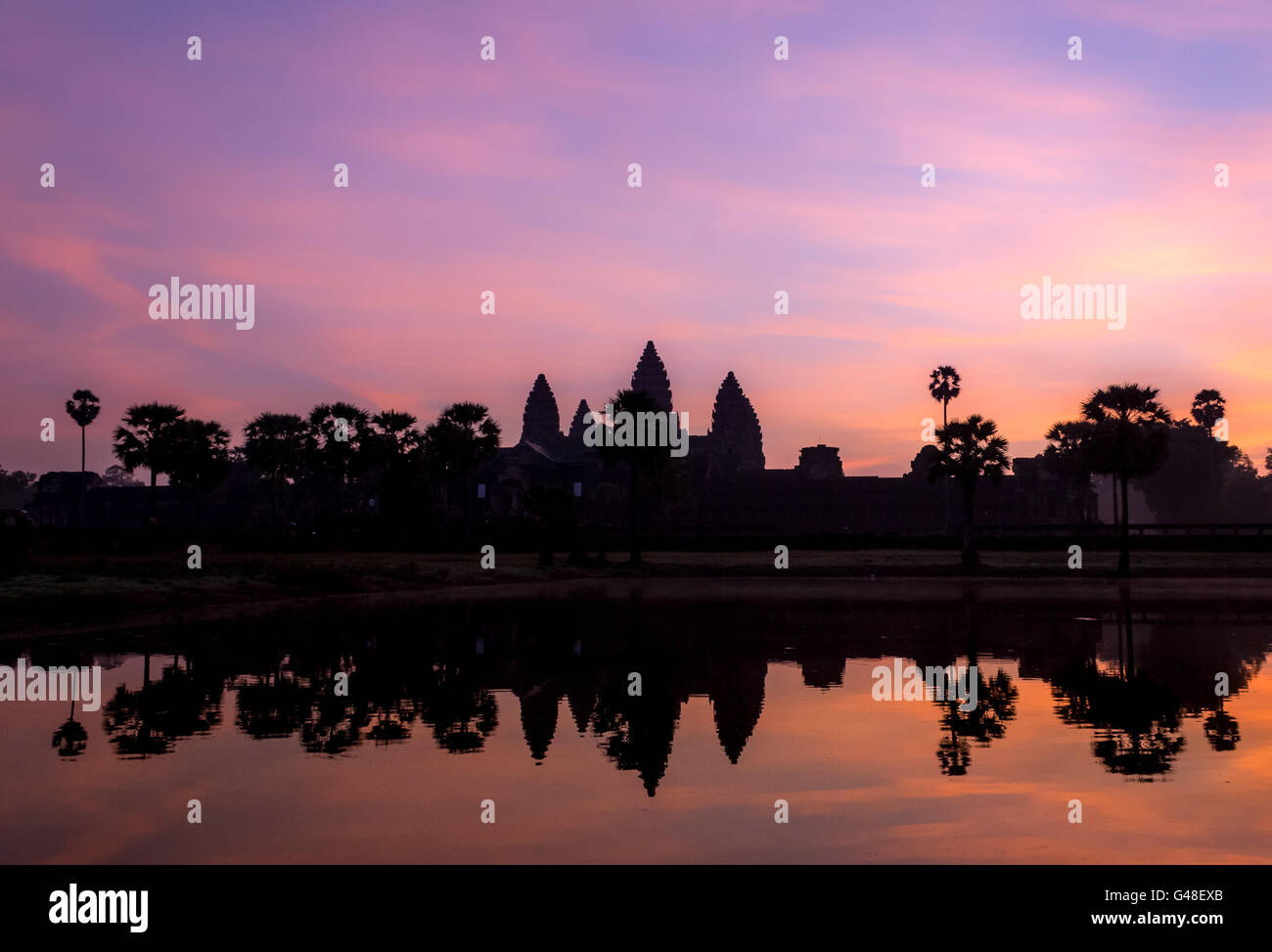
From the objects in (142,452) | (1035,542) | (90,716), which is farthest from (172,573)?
(1035,542)

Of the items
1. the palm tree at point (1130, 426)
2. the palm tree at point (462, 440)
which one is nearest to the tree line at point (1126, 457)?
the palm tree at point (1130, 426)

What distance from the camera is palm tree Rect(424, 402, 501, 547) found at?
85438mm

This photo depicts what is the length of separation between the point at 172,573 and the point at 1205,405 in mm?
118176

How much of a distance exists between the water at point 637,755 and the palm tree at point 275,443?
7550 centimetres

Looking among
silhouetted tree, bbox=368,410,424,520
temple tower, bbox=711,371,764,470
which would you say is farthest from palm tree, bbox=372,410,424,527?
temple tower, bbox=711,371,764,470

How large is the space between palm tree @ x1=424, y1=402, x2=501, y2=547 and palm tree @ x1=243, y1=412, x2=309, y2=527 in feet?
60.7

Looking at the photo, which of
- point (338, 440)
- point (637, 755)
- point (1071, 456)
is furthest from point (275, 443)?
point (637, 755)

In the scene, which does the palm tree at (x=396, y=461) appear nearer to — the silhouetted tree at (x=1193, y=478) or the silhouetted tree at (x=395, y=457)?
the silhouetted tree at (x=395, y=457)

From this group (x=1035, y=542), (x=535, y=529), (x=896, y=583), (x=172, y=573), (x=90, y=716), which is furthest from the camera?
(x=1035, y=542)

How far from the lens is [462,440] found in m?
85.5

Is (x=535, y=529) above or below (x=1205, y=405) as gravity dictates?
below

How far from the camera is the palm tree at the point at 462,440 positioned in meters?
85.4
